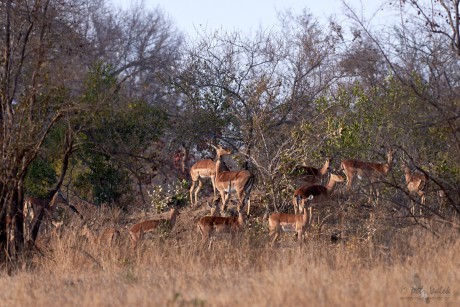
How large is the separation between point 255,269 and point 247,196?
16.4 ft

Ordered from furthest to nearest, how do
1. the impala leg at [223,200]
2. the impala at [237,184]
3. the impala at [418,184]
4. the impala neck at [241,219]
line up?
1. the impala leg at [223,200]
2. the impala at [237,184]
3. the impala at [418,184]
4. the impala neck at [241,219]

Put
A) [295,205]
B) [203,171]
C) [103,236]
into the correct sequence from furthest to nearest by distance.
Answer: [203,171] → [295,205] → [103,236]

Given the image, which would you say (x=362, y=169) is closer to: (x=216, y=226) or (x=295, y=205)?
(x=295, y=205)

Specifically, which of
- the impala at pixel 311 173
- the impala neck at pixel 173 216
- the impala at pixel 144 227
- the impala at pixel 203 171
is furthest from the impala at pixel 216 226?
the impala at pixel 203 171

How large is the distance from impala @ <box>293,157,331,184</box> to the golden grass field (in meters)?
1.24

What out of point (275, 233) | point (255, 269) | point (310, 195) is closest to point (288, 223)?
point (275, 233)

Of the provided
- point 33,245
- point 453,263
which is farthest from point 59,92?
point 453,263

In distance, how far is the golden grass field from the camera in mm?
7555

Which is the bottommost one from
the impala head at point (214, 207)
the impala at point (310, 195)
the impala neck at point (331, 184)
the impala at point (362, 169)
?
the impala head at point (214, 207)

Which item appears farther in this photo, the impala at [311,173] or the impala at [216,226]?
the impala at [311,173]

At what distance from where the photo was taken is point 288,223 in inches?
501

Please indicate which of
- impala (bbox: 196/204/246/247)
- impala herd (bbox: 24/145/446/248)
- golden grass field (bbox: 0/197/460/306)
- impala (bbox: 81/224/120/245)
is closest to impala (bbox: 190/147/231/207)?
impala herd (bbox: 24/145/446/248)

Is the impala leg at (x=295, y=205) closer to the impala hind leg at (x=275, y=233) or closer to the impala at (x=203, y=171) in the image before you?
the impala hind leg at (x=275, y=233)

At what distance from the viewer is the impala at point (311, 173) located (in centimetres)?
1454
